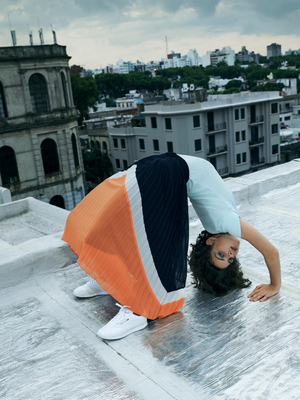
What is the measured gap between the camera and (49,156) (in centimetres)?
1625

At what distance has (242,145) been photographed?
25.3m

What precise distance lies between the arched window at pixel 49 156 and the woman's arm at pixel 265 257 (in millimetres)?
14395

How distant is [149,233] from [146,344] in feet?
1.80

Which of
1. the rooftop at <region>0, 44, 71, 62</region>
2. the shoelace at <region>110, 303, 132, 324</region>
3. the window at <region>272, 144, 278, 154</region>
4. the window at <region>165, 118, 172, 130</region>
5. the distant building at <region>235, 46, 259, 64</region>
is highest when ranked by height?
the distant building at <region>235, 46, 259, 64</region>

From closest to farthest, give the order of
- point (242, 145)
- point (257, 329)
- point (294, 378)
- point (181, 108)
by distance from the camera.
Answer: point (294, 378) → point (257, 329) → point (181, 108) → point (242, 145)

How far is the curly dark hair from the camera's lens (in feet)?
8.13

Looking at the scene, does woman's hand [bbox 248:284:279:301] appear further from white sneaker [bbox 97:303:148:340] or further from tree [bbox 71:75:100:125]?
tree [bbox 71:75:100:125]

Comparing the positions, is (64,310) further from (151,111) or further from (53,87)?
(151,111)

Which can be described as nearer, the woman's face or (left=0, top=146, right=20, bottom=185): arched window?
the woman's face

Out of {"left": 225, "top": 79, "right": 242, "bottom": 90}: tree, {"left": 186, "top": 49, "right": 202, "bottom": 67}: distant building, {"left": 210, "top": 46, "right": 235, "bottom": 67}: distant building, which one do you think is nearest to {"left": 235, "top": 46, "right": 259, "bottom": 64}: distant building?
{"left": 210, "top": 46, "right": 235, "bottom": 67}: distant building

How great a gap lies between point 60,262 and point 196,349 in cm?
154

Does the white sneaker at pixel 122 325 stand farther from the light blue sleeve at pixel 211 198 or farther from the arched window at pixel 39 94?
the arched window at pixel 39 94

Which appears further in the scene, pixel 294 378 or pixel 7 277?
pixel 7 277

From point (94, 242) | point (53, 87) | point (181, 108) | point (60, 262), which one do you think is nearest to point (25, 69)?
point (53, 87)
